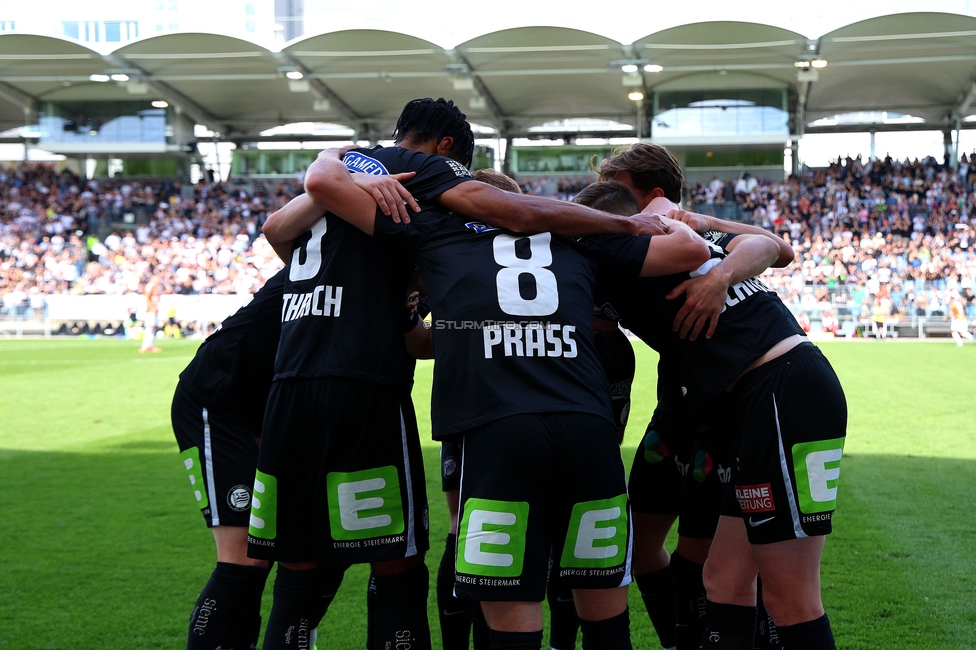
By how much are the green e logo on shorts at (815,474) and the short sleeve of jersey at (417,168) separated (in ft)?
4.69

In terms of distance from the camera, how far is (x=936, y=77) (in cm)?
3591

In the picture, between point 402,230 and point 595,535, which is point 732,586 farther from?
point 402,230

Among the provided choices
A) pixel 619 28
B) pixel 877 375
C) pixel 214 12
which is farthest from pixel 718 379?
pixel 214 12

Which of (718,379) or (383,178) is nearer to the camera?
(383,178)

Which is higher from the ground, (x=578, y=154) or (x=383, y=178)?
(x=578, y=154)

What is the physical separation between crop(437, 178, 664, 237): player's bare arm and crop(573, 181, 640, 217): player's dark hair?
1.33 ft

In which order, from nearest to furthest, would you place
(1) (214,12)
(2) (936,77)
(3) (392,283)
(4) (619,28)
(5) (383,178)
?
1. (5) (383,178)
2. (3) (392,283)
3. (4) (619,28)
4. (2) (936,77)
5. (1) (214,12)

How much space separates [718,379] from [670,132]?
36.9 m

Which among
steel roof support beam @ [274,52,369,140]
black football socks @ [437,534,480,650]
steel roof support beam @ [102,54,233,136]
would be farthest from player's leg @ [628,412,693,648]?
steel roof support beam @ [102,54,233,136]

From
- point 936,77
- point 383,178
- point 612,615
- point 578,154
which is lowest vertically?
point 612,615

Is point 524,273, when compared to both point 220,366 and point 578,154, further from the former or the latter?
point 578,154

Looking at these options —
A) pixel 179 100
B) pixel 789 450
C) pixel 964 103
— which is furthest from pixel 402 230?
pixel 179 100

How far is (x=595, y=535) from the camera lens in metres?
2.57

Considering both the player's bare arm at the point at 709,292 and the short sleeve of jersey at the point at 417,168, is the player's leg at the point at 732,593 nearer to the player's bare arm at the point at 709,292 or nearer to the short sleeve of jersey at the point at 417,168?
the player's bare arm at the point at 709,292
